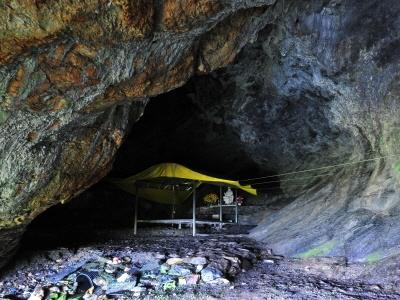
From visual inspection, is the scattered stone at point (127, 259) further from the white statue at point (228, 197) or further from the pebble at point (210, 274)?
the white statue at point (228, 197)

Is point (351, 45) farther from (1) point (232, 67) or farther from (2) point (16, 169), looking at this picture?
(2) point (16, 169)

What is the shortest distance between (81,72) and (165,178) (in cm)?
665

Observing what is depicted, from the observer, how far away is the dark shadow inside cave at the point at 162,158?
12.2 metres

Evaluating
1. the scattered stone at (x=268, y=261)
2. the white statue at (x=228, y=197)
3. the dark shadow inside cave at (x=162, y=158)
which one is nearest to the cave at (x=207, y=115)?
the scattered stone at (x=268, y=261)

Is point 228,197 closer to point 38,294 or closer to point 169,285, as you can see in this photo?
point 169,285

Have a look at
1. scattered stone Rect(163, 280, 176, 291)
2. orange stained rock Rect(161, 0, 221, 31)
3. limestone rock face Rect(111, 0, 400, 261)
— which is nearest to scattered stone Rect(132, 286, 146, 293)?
scattered stone Rect(163, 280, 176, 291)

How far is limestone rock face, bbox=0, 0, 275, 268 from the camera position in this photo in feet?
12.4

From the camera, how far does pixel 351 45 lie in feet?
23.6

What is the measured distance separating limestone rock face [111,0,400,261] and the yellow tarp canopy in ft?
6.25

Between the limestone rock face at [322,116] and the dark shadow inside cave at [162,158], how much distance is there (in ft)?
0.37

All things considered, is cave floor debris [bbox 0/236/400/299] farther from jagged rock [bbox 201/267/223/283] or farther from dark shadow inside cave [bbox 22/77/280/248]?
dark shadow inside cave [bbox 22/77/280/248]

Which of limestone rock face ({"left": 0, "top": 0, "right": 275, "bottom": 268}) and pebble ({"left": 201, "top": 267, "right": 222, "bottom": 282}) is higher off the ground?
limestone rock face ({"left": 0, "top": 0, "right": 275, "bottom": 268})

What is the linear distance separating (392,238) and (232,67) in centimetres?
549

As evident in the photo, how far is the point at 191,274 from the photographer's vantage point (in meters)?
6.14
